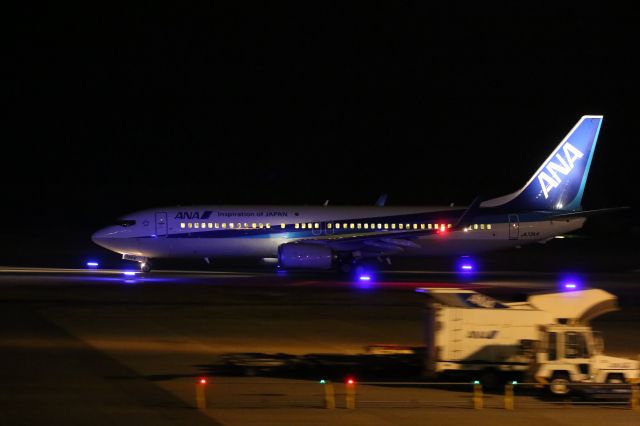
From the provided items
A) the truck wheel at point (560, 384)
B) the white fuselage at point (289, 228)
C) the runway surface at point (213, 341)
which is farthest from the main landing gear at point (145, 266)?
the truck wheel at point (560, 384)

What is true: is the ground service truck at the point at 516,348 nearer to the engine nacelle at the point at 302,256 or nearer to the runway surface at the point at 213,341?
the runway surface at the point at 213,341

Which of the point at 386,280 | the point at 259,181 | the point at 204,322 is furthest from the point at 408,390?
the point at 259,181

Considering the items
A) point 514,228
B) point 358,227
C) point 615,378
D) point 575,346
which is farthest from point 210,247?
point 615,378

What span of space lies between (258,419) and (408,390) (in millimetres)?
3618

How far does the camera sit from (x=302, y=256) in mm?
40781

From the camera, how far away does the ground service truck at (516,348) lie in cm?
1583

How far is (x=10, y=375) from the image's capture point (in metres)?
16.9

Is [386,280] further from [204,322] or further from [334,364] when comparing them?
[334,364]

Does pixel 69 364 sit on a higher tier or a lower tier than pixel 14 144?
lower

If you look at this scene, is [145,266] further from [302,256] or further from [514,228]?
[514,228]

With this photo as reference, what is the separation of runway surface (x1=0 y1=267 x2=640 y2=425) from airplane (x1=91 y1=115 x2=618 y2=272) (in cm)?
301

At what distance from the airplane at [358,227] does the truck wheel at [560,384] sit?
25.3 m

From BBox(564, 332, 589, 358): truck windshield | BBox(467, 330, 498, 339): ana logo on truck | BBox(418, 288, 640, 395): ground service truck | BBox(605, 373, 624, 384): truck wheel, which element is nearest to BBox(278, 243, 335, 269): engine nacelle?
BBox(418, 288, 640, 395): ground service truck

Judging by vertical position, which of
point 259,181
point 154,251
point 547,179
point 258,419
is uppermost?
point 259,181
